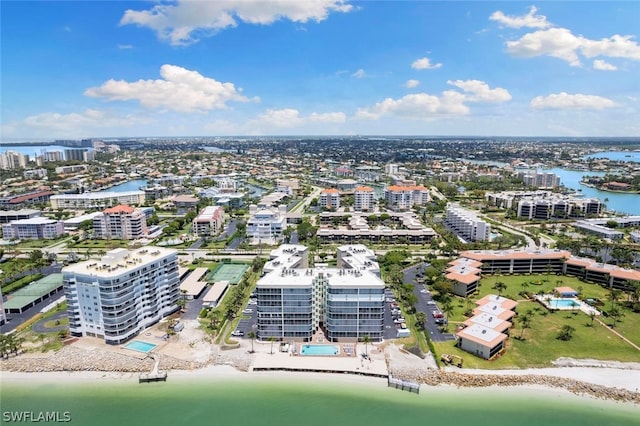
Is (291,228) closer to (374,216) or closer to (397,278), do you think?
(374,216)

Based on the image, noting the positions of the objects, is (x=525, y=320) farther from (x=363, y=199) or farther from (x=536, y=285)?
(x=363, y=199)

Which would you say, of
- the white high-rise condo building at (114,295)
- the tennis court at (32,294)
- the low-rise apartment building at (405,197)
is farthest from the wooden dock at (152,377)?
the low-rise apartment building at (405,197)

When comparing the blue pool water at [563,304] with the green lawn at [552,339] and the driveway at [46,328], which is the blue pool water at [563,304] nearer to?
the green lawn at [552,339]

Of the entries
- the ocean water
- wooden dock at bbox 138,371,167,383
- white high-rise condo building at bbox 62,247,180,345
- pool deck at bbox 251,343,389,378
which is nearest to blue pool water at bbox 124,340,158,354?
white high-rise condo building at bbox 62,247,180,345

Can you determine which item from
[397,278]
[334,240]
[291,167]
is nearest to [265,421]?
[397,278]

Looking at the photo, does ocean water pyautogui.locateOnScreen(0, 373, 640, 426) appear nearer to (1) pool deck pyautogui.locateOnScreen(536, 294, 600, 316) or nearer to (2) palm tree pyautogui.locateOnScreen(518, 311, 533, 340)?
(2) palm tree pyautogui.locateOnScreen(518, 311, 533, 340)

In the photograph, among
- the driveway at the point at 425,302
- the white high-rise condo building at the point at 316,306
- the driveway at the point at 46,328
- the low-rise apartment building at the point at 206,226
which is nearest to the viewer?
the white high-rise condo building at the point at 316,306
